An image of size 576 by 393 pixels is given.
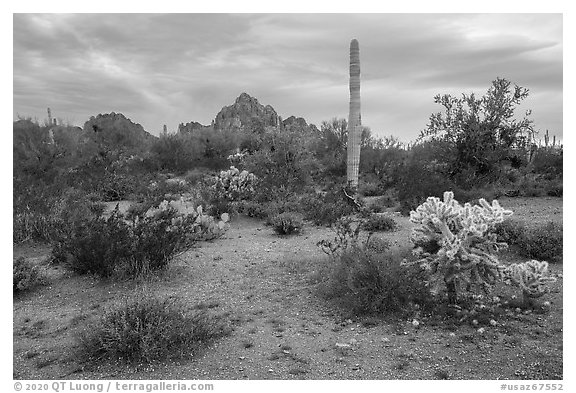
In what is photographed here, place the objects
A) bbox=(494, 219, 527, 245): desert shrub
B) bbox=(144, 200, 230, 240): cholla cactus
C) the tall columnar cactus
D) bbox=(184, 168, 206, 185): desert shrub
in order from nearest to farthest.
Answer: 1. bbox=(494, 219, 527, 245): desert shrub
2. bbox=(144, 200, 230, 240): cholla cactus
3. the tall columnar cactus
4. bbox=(184, 168, 206, 185): desert shrub

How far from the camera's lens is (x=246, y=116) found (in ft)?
119

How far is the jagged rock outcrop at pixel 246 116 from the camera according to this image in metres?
34.1

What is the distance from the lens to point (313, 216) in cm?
1134

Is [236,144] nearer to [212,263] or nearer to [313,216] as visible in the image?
[313,216]

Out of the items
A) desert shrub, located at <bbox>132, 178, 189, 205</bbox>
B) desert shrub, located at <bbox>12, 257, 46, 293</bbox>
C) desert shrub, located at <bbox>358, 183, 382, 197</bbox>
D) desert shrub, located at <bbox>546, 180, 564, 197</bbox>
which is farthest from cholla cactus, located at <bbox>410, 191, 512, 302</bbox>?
desert shrub, located at <bbox>358, 183, 382, 197</bbox>

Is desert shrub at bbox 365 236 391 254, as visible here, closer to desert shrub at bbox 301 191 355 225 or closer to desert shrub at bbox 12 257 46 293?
desert shrub at bbox 301 191 355 225

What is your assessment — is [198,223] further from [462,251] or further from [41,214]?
[462,251]

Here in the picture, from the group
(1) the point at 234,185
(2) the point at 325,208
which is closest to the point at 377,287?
(2) the point at 325,208

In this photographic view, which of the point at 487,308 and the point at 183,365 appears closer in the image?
the point at 183,365

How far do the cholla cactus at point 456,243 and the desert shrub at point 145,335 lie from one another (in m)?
2.32

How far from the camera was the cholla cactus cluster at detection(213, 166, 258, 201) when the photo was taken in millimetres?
13336

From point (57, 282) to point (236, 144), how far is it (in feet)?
68.9

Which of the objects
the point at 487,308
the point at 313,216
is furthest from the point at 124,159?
the point at 487,308

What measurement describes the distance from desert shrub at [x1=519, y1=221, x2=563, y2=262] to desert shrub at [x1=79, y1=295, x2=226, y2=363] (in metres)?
5.03
